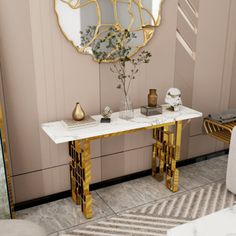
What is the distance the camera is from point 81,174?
2.54 metres

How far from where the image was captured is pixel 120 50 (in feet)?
8.59

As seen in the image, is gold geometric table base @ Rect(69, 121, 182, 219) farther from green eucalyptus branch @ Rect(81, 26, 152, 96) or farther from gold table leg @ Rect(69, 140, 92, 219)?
green eucalyptus branch @ Rect(81, 26, 152, 96)

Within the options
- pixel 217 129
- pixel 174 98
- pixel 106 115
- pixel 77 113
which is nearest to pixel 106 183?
pixel 106 115

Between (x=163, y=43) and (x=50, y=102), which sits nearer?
(x=50, y=102)

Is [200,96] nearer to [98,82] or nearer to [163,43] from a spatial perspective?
[163,43]

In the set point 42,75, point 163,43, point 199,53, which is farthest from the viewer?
→ point 199,53

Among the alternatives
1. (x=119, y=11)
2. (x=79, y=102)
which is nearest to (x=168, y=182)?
(x=79, y=102)

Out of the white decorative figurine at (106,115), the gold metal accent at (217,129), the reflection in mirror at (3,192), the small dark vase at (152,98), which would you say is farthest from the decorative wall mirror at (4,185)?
the gold metal accent at (217,129)

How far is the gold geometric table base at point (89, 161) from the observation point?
2494mm

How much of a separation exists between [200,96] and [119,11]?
1.29 metres

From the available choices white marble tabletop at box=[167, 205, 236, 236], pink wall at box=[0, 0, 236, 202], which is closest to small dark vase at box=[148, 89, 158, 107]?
pink wall at box=[0, 0, 236, 202]

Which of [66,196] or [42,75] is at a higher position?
[42,75]

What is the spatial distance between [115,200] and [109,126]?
74 centimetres

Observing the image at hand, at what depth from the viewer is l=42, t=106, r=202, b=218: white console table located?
2400 mm
